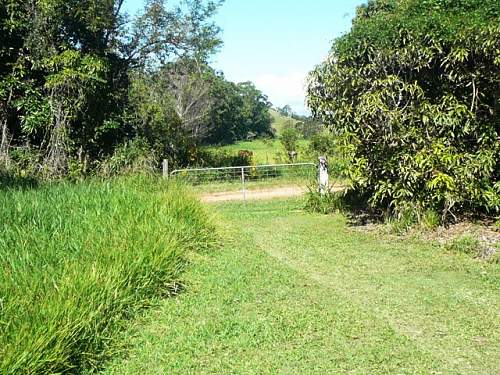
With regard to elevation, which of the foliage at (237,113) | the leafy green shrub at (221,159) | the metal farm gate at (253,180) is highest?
the foliage at (237,113)

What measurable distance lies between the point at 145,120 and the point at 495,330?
39.6 feet

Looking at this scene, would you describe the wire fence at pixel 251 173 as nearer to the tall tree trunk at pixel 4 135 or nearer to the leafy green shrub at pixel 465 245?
the tall tree trunk at pixel 4 135

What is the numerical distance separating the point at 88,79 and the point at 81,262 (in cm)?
900

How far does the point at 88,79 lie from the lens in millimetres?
12664

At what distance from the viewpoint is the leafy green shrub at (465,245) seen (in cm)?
668

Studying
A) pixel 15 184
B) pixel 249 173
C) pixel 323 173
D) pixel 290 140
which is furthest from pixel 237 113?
pixel 15 184

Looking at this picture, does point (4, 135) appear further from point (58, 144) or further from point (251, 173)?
point (251, 173)

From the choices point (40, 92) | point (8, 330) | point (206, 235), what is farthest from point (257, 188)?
point (8, 330)

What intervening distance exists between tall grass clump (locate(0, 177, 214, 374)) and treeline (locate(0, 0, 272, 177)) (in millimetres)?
5331

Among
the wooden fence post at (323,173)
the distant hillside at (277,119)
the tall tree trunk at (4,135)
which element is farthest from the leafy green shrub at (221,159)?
the distant hillside at (277,119)

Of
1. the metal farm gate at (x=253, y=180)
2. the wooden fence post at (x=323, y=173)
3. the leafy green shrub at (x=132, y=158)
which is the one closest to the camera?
the wooden fence post at (x=323, y=173)

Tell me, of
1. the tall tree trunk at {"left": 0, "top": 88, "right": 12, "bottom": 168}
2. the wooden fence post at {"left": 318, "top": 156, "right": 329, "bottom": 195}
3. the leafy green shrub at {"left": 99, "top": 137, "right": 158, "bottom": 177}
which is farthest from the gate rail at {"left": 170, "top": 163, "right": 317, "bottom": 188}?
the tall tree trunk at {"left": 0, "top": 88, "right": 12, "bottom": 168}

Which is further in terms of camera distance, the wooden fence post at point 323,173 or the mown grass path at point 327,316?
the wooden fence post at point 323,173

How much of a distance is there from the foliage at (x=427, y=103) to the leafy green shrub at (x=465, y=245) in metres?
0.71
